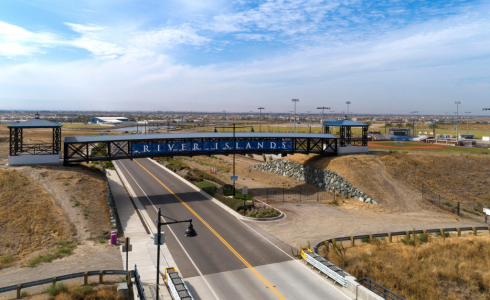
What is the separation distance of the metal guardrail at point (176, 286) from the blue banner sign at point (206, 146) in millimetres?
22942

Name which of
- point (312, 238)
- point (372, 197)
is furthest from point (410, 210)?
point (312, 238)

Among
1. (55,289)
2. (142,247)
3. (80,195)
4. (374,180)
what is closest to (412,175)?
(374,180)

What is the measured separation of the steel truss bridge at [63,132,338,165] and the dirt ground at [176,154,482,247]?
21.6ft

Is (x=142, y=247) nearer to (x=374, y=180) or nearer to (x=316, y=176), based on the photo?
(x=374, y=180)

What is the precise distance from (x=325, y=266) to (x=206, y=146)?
85.6 feet

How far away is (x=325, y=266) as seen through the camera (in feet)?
63.6

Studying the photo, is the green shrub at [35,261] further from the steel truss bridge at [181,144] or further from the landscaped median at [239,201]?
→ the landscaped median at [239,201]

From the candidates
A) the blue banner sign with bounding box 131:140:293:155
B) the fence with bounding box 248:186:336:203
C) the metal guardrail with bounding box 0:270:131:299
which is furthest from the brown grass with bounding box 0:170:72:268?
the fence with bounding box 248:186:336:203

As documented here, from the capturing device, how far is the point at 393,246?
964 inches

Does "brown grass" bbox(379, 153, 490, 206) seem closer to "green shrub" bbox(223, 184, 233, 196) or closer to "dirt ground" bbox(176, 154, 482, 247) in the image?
"dirt ground" bbox(176, 154, 482, 247)

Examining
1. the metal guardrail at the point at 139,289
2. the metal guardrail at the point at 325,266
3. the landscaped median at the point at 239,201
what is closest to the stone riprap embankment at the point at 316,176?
the landscaped median at the point at 239,201

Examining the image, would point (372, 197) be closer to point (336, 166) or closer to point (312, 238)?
point (336, 166)

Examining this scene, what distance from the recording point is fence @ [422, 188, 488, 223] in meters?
37.1

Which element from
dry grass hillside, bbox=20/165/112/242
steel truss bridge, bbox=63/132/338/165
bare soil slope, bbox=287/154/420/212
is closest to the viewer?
dry grass hillside, bbox=20/165/112/242
